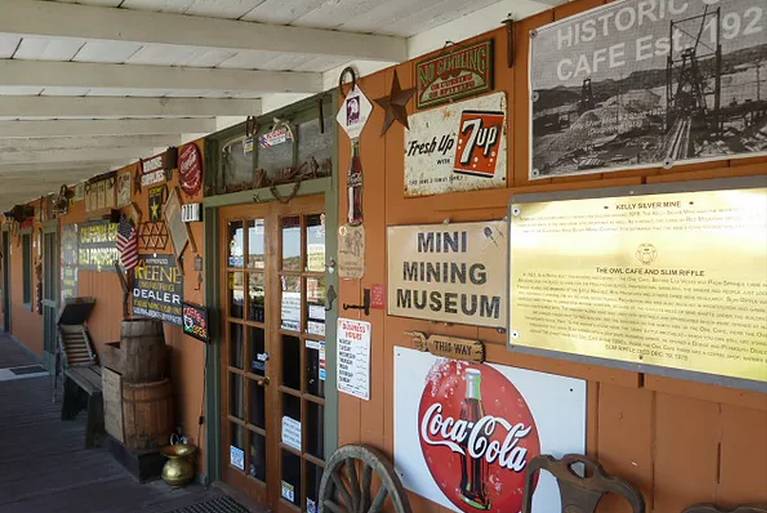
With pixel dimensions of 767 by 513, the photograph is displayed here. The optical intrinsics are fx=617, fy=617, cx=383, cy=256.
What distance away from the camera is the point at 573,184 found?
6.38 ft

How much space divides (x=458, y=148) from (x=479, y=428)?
1063mm

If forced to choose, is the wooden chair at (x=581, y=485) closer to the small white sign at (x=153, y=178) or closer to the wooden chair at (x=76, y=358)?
the small white sign at (x=153, y=178)

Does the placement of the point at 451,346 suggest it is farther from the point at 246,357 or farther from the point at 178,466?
the point at 178,466

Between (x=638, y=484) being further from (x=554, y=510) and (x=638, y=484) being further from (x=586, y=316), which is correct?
(x=586, y=316)

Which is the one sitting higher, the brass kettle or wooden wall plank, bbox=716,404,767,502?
wooden wall plank, bbox=716,404,767,502

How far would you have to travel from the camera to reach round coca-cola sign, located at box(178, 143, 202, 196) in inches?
172

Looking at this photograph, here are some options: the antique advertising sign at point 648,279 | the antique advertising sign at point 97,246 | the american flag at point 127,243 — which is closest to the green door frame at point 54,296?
the antique advertising sign at point 97,246

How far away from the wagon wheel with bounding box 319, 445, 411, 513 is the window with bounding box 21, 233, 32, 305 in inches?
357

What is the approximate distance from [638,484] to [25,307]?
10899mm

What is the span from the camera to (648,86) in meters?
1.77

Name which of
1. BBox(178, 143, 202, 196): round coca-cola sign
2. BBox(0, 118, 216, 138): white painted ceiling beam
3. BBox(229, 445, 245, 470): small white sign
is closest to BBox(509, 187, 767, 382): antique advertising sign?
BBox(229, 445, 245, 470): small white sign

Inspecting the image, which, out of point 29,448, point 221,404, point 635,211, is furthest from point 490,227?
point 29,448

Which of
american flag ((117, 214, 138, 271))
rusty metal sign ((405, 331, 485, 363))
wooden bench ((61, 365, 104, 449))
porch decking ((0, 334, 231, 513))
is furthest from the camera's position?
american flag ((117, 214, 138, 271))

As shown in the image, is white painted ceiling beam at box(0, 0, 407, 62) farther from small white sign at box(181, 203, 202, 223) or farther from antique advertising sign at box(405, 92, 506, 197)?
small white sign at box(181, 203, 202, 223)
